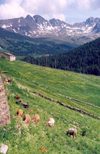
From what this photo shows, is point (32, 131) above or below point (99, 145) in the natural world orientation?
above

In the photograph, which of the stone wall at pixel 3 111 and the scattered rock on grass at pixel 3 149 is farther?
the stone wall at pixel 3 111

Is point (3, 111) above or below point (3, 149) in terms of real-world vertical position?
above

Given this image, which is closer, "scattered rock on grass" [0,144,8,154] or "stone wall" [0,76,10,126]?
"scattered rock on grass" [0,144,8,154]

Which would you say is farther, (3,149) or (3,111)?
(3,111)

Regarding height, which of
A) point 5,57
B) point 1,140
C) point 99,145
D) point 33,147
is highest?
point 5,57

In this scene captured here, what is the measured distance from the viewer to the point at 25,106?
1095 inches

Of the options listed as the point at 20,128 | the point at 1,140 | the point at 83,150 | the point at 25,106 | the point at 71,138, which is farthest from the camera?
the point at 25,106

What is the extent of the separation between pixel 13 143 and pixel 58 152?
16.6 ft

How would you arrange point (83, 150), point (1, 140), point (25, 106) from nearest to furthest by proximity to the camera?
point (1, 140) → point (83, 150) → point (25, 106)

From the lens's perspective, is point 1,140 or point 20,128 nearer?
point 1,140

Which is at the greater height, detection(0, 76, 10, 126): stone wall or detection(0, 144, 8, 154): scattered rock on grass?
detection(0, 76, 10, 126): stone wall

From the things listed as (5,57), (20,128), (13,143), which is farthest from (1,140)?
(5,57)

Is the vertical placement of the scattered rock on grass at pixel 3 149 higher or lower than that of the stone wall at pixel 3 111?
lower

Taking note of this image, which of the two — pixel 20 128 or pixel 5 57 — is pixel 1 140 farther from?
pixel 5 57
